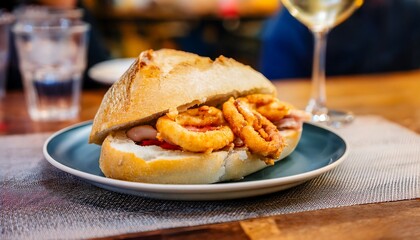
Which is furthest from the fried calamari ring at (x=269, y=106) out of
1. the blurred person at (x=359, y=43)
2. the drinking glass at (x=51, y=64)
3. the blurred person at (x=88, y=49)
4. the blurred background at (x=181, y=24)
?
the blurred background at (x=181, y=24)

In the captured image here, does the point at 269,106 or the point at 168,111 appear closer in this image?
the point at 168,111

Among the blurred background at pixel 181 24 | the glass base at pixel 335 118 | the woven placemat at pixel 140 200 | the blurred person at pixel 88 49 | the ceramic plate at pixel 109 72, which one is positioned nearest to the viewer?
the woven placemat at pixel 140 200

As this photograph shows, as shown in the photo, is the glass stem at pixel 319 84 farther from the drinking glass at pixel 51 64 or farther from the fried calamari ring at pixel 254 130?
the drinking glass at pixel 51 64

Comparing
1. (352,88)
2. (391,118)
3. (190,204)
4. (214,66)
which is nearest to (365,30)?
(352,88)

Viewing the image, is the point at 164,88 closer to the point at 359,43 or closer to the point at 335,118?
the point at 335,118

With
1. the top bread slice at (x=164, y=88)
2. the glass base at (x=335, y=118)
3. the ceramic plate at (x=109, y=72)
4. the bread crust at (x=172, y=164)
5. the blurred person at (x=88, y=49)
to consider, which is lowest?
the blurred person at (x=88, y=49)

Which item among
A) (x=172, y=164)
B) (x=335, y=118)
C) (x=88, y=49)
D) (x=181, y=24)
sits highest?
(x=172, y=164)

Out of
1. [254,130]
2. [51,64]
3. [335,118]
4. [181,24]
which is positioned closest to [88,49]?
[51,64]
